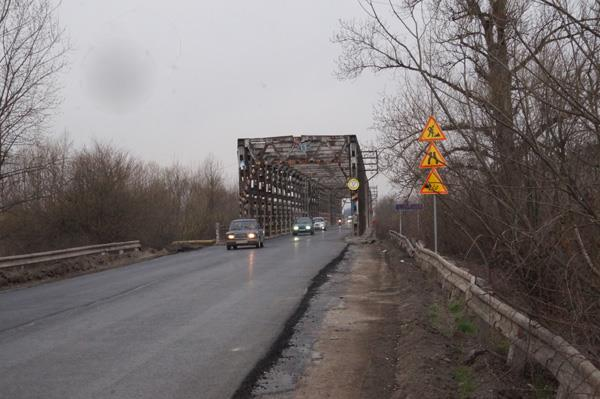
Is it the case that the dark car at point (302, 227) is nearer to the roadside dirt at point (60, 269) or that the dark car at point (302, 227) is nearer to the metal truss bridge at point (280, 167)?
the metal truss bridge at point (280, 167)

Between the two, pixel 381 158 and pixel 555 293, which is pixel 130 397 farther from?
pixel 381 158

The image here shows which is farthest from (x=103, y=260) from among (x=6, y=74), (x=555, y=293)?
(x=555, y=293)

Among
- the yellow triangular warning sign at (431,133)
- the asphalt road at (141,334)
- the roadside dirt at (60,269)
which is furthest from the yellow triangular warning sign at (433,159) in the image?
the roadside dirt at (60,269)

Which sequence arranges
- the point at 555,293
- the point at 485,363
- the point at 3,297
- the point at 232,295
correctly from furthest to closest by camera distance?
1. the point at 3,297
2. the point at 232,295
3. the point at 485,363
4. the point at 555,293

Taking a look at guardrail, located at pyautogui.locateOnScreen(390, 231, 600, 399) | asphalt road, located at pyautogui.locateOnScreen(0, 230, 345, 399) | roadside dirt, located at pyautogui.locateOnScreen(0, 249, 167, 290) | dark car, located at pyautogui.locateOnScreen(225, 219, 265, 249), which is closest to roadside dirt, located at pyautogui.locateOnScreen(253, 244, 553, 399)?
guardrail, located at pyautogui.locateOnScreen(390, 231, 600, 399)

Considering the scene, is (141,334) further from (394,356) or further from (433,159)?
(433,159)

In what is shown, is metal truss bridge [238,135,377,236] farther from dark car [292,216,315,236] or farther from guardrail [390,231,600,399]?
guardrail [390,231,600,399]

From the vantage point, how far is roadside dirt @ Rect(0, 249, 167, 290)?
58.6 ft

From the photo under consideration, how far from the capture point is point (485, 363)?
5.94m

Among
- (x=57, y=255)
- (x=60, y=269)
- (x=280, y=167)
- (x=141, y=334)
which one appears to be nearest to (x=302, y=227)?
(x=280, y=167)

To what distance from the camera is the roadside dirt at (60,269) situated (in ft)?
58.6

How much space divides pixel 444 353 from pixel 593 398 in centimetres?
351

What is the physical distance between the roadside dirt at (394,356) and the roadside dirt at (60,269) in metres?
10.9

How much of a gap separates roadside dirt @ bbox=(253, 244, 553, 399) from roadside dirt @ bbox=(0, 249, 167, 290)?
10.9 m
